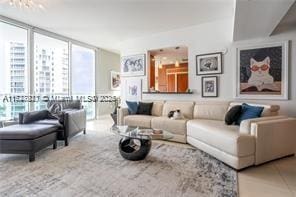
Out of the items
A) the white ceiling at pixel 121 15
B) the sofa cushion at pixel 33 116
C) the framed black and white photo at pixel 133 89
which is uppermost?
the white ceiling at pixel 121 15

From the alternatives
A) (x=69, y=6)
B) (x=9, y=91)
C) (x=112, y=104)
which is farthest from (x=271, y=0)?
(x=112, y=104)

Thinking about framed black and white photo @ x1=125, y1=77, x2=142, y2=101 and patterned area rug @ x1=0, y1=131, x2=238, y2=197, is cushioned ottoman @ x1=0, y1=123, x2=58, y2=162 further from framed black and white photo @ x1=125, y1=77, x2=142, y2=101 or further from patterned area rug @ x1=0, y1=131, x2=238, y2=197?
framed black and white photo @ x1=125, y1=77, x2=142, y2=101

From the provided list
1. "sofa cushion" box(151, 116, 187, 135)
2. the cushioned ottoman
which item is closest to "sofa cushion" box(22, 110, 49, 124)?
the cushioned ottoman

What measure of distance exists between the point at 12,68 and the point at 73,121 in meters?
2.01

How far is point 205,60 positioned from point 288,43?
1.62 meters

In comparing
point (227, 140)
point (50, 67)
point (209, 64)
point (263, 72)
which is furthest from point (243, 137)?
point (50, 67)

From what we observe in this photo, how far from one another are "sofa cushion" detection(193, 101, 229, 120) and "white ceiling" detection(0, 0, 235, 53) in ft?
6.15

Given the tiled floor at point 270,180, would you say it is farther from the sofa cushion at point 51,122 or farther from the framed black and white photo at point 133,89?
the framed black and white photo at point 133,89

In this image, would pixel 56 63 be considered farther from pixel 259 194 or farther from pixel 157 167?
pixel 259 194

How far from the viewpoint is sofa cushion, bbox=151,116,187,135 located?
4184mm

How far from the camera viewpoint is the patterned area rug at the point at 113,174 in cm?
221

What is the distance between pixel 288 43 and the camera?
3.92 m

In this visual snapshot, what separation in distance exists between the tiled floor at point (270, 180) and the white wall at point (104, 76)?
6075mm

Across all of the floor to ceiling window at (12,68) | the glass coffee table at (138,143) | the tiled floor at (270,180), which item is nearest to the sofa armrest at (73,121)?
the glass coffee table at (138,143)
